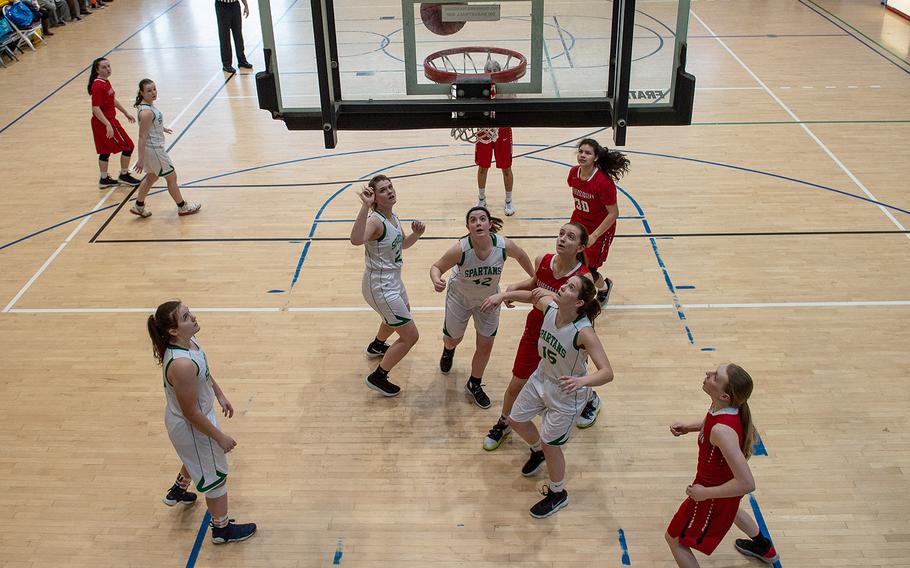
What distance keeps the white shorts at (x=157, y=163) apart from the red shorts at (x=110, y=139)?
123 cm

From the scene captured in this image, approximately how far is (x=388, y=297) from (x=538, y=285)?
119 centimetres

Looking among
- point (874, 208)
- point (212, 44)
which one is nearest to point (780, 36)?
point (874, 208)

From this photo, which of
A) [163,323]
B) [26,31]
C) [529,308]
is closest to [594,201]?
[529,308]

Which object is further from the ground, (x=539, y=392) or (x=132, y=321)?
(x=539, y=392)

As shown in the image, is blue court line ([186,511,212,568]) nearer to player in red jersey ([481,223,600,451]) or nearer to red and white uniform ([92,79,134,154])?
player in red jersey ([481,223,600,451])

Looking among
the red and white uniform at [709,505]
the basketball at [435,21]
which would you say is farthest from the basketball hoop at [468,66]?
the red and white uniform at [709,505]

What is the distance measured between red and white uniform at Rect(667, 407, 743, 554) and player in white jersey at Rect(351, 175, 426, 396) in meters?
2.40

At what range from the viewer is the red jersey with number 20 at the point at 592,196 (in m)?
6.56

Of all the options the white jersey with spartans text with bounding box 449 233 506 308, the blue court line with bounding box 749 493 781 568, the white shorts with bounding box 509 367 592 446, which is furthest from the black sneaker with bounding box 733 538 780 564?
the white jersey with spartans text with bounding box 449 233 506 308

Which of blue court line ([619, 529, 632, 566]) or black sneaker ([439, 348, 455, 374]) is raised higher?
black sneaker ([439, 348, 455, 374])

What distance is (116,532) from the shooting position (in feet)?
16.8

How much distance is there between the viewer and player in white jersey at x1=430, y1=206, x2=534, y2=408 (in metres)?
5.47

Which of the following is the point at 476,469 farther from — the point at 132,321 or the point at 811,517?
the point at 132,321

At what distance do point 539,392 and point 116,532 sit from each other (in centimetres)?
287
